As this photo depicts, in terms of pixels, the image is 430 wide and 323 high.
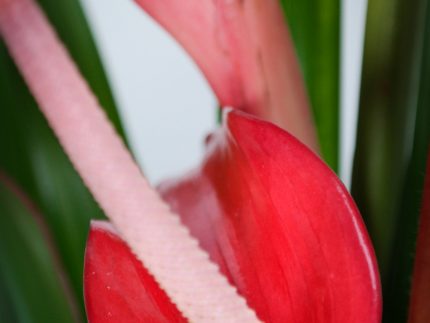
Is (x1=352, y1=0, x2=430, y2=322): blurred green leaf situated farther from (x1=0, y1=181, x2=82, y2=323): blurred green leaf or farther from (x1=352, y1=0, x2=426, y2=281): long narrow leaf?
(x1=0, y1=181, x2=82, y2=323): blurred green leaf

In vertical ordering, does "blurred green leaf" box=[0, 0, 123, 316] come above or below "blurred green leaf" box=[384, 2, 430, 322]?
above

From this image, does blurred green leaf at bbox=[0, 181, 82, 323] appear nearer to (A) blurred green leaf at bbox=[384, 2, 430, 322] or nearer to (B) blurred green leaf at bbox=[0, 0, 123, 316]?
(B) blurred green leaf at bbox=[0, 0, 123, 316]

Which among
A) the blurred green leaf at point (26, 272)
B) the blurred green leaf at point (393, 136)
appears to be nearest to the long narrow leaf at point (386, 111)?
the blurred green leaf at point (393, 136)

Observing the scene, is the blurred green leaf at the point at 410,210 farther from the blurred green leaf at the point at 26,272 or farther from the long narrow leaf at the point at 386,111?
the blurred green leaf at the point at 26,272

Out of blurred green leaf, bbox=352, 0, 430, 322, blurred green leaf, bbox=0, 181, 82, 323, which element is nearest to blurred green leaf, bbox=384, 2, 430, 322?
blurred green leaf, bbox=352, 0, 430, 322
